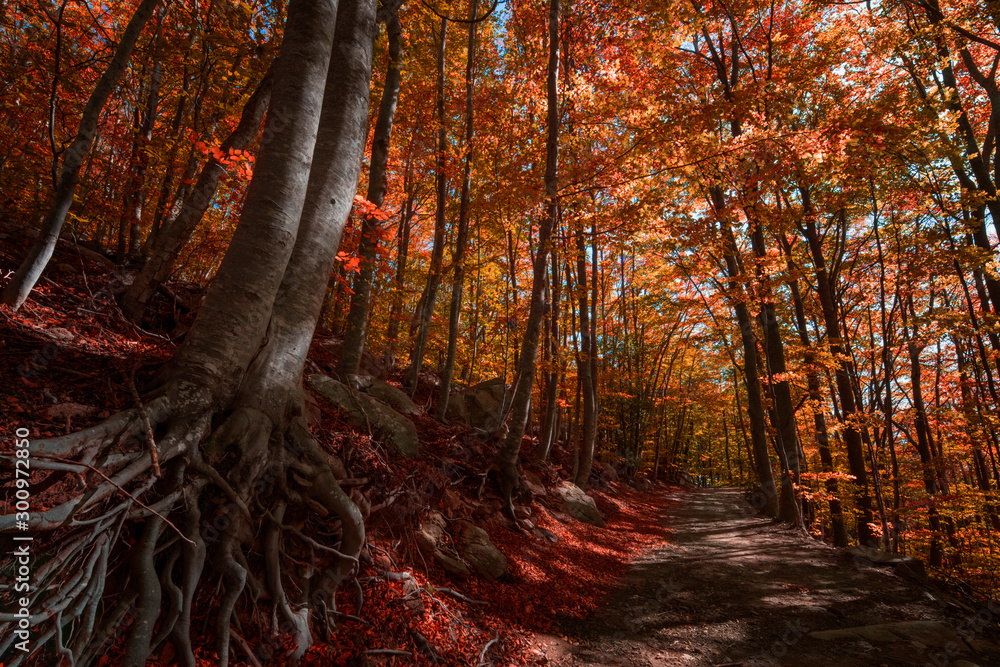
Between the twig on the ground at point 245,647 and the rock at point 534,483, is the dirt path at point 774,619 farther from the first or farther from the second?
the twig on the ground at point 245,647

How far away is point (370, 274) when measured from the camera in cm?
765

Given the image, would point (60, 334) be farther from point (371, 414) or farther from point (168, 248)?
point (371, 414)

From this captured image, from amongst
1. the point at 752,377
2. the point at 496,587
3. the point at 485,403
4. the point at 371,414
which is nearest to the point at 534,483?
the point at 485,403

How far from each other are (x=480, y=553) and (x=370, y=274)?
5194mm

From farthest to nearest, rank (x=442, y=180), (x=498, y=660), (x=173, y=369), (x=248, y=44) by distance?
(x=442, y=180) → (x=248, y=44) → (x=498, y=660) → (x=173, y=369)

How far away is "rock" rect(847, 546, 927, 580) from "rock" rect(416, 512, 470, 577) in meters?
6.57

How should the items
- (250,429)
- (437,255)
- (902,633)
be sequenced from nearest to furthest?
1. (250,429)
2. (902,633)
3. (437,255)

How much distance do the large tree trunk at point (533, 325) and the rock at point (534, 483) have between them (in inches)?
51.0

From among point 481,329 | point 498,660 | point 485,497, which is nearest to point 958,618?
point 498,660

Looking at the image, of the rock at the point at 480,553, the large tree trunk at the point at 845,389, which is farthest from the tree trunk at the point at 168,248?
the large tree trunk at the point at 845,389

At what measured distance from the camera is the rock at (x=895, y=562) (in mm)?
5840

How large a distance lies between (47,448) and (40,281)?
3909 mm

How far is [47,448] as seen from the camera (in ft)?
6.30

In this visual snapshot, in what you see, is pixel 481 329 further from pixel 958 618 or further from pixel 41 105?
pixel 958 618
